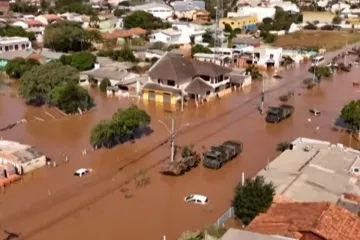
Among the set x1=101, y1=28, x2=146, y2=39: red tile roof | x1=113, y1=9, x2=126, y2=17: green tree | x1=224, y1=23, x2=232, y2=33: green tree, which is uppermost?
x1=113, y1=9, x2=126, y2=17: green tree

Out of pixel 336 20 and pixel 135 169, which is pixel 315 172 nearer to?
pixel 135 169

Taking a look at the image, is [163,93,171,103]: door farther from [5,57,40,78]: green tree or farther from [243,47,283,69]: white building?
[243,47,283,69]: white building

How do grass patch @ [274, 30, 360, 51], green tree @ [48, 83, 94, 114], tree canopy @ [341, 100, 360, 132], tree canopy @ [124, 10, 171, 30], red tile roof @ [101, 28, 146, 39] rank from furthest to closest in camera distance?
tree canopy @ [124, 10, 171, 30]
grass patch @ [274, 30, 360, 51]
red tile roof @ [101, 28, 146, 39]
green tree @ [48, 83, 94, 114]
tree canopy @ [341, 100, 360, 132]

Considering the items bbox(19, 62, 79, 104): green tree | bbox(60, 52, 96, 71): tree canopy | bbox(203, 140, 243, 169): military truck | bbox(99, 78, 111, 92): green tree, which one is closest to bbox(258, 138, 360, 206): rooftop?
bbox(203, 140, 243, 169): military truck

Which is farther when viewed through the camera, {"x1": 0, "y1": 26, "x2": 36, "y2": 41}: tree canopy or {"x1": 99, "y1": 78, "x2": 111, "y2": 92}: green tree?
{"x1": 0, "y1": 26, "x2": 36, "y2": 41}: tree canopy

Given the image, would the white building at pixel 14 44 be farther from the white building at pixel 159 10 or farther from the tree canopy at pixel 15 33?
the white building at pixel 159 10

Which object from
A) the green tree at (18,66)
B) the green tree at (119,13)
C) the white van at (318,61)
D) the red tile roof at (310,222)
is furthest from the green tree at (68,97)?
the green tree at (119,13)
